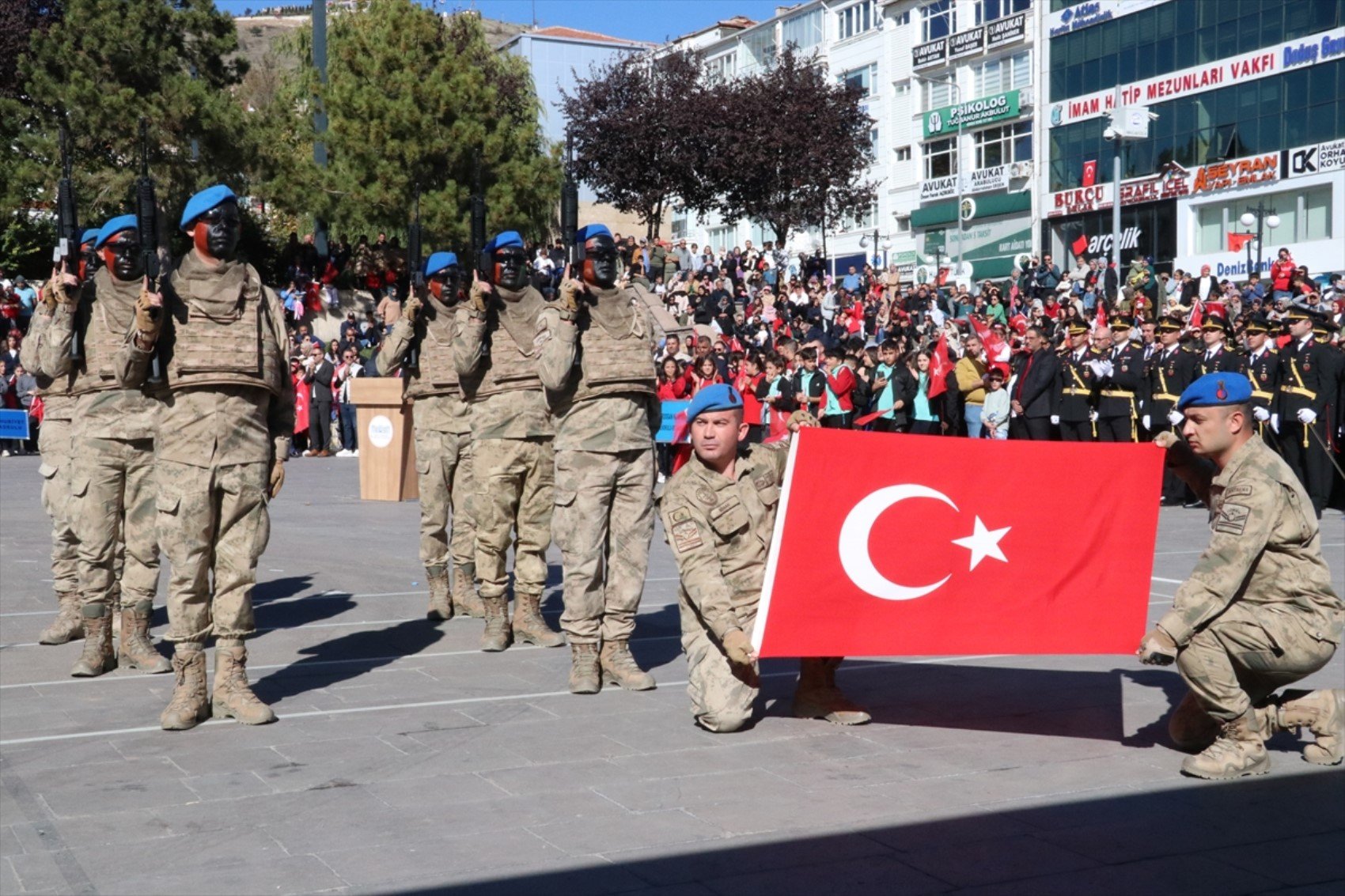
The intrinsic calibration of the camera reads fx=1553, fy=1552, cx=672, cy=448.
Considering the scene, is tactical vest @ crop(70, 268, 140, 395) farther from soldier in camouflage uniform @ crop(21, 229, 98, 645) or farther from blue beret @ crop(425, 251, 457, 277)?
blue beret @ crop(425, 251, 457, 277)

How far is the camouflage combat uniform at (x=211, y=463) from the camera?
7262mm

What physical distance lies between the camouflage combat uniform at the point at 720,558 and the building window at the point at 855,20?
64639mm

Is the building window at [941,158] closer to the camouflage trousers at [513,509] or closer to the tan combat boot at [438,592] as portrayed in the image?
the tan combat boot at [438,592]

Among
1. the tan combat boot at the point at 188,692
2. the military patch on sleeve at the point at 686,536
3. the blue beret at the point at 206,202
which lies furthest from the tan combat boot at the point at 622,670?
the blue beret at the point at 206,202

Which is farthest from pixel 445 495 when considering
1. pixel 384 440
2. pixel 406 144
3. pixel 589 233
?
pixel 406 144

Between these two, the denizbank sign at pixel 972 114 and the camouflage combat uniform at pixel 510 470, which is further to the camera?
the denizbank sign at pixel 972 114

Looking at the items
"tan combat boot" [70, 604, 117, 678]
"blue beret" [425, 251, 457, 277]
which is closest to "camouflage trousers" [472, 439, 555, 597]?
"blue beret" [425, 251, 457, 277]

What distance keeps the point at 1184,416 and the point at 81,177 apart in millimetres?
33807

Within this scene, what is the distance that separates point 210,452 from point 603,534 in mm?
2040

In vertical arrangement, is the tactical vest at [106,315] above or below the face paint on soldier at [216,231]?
below

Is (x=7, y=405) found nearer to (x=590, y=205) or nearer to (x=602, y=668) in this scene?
(x=602, y=668)

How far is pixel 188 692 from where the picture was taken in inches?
284

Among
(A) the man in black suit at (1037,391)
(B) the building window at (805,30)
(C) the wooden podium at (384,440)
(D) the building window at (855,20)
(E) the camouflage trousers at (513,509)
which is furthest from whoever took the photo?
(B) the building window at (805,30)

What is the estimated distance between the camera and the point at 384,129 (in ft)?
130
